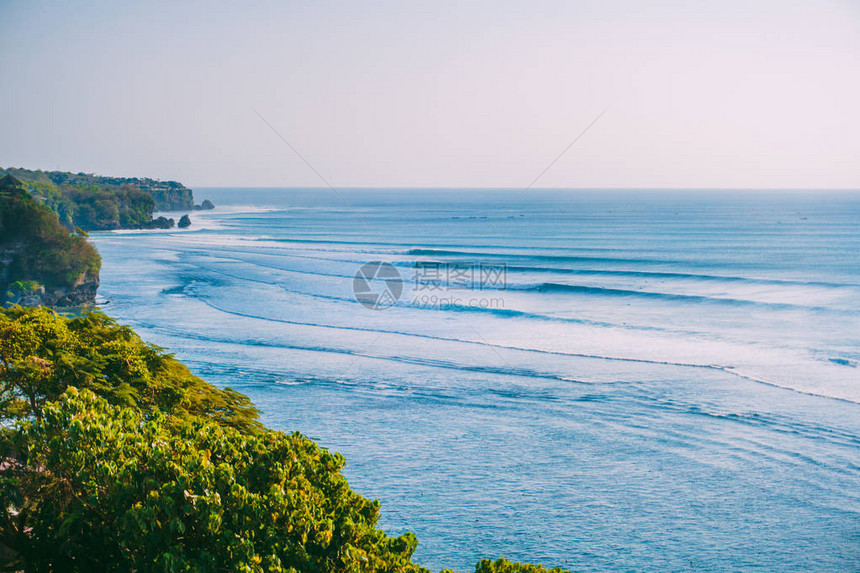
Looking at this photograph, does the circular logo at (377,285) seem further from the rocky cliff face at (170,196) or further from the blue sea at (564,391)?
the rocky cliff face at (170,196)

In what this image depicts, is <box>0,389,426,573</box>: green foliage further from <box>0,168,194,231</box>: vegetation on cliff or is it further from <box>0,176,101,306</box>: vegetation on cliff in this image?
<box>0,168,194,231</box>: vegetation on cliff

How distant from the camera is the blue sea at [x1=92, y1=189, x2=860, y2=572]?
40.8 feet

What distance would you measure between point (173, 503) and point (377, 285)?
37.2m

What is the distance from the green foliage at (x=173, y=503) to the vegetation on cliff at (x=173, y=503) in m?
0.01

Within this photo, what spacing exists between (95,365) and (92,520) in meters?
3.43

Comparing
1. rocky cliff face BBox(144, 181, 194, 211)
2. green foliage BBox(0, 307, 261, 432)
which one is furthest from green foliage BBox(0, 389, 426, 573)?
rocky cliff face BBox(144, 181, 194, 211)

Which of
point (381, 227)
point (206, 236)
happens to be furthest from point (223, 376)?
point (381, 227)

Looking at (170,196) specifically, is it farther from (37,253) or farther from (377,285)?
(377,285)

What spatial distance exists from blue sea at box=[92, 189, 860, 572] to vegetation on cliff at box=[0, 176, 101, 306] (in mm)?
2706

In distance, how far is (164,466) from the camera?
21.0 ft

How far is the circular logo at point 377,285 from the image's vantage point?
37.2 metres

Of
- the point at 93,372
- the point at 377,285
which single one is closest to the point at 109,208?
the point at 377,285

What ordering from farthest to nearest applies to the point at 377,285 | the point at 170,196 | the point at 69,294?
the point at 170,196, the point at 377,285, the point at 69,294

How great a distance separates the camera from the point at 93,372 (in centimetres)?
935
